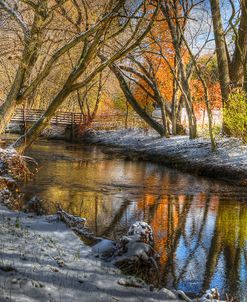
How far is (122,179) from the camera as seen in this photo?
1567 cm

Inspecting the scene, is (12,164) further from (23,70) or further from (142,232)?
(142,232)

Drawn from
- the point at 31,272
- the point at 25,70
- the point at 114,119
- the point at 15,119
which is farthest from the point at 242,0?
the point at 15,119

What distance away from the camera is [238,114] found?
16.9 m

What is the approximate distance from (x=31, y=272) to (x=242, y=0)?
1778cm

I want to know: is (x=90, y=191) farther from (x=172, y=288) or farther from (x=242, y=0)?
(x=242, y=0)

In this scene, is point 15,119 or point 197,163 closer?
point 197,163

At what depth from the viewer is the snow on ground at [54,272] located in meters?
4.37

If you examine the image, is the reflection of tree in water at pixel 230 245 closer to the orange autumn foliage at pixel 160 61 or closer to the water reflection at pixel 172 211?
the water reflection at pixel 172 211

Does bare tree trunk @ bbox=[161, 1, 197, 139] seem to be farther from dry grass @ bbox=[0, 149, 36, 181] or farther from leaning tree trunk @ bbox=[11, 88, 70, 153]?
dry grass @ bbox=[0, 149, 36, 181]

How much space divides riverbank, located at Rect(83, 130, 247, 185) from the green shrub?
0.65 m

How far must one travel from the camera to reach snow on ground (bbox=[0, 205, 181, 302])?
4367 millimetres

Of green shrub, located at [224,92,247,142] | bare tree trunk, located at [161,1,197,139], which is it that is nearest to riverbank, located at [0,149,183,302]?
green shrub, located at [224,92,247,142]

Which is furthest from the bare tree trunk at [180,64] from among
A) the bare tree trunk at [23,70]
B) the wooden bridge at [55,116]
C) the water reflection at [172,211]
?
the wooden bridge at [55,116]

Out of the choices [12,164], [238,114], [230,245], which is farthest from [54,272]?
[238,114]
